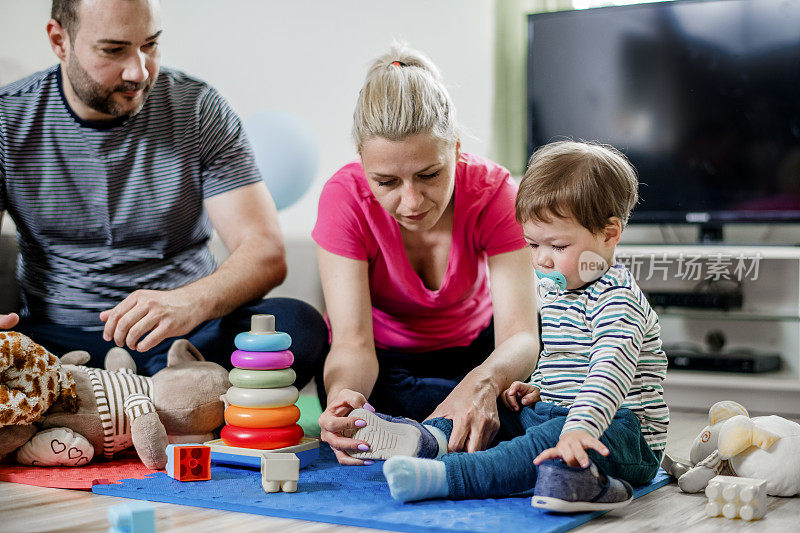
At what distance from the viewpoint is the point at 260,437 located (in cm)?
147

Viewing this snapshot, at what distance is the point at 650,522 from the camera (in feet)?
4.03

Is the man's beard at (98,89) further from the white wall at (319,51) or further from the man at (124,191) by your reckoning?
the white wall at (319,51)

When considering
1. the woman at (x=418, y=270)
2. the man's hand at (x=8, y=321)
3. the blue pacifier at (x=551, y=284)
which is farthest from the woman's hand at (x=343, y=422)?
the man's hand at (x=8, y=321)

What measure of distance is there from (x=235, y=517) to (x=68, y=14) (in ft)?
3.67

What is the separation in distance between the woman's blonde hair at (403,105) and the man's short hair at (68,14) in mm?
650

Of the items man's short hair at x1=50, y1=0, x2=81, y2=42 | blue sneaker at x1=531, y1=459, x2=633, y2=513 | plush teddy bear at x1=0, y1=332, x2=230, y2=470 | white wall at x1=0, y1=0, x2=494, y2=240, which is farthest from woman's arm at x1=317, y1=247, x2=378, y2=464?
white wall at x1=0, y1=0, x2=494, y2=240

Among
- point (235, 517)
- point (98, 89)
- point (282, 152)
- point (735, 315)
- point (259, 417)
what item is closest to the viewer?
point (235, 517)

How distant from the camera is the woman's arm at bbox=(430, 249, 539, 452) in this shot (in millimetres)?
1395

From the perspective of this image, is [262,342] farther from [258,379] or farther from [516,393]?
[516,393]

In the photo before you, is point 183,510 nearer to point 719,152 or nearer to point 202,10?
point 719,152

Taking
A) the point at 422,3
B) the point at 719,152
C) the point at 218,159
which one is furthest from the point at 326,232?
the point at 422,3

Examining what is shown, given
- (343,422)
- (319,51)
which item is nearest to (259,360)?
(343,422)

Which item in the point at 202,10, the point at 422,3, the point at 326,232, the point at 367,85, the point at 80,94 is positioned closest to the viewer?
the point at 367,85

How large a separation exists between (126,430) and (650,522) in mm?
896
